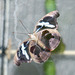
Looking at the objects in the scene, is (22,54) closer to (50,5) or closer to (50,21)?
(50,21)

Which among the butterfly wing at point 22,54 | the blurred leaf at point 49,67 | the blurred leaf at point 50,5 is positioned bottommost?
the blurred leaf at point 49,67

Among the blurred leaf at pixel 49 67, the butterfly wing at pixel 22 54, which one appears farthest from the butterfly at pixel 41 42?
the blurred leaf at pixel 49 67

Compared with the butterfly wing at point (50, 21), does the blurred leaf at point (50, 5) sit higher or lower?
higher

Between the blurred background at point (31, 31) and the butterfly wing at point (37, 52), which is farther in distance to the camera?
the blurred background at point (31, 31)

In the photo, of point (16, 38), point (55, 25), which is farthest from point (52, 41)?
point (16, 38)

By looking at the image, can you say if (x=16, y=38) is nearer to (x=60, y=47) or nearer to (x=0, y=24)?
(x=0, y=24)

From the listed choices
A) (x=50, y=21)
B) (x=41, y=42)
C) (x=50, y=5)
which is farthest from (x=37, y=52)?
(x=50, y=5)

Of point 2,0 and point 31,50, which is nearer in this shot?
point 31,50

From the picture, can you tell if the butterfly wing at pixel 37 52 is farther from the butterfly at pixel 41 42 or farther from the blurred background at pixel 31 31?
the blurred background at pixel 31 31
